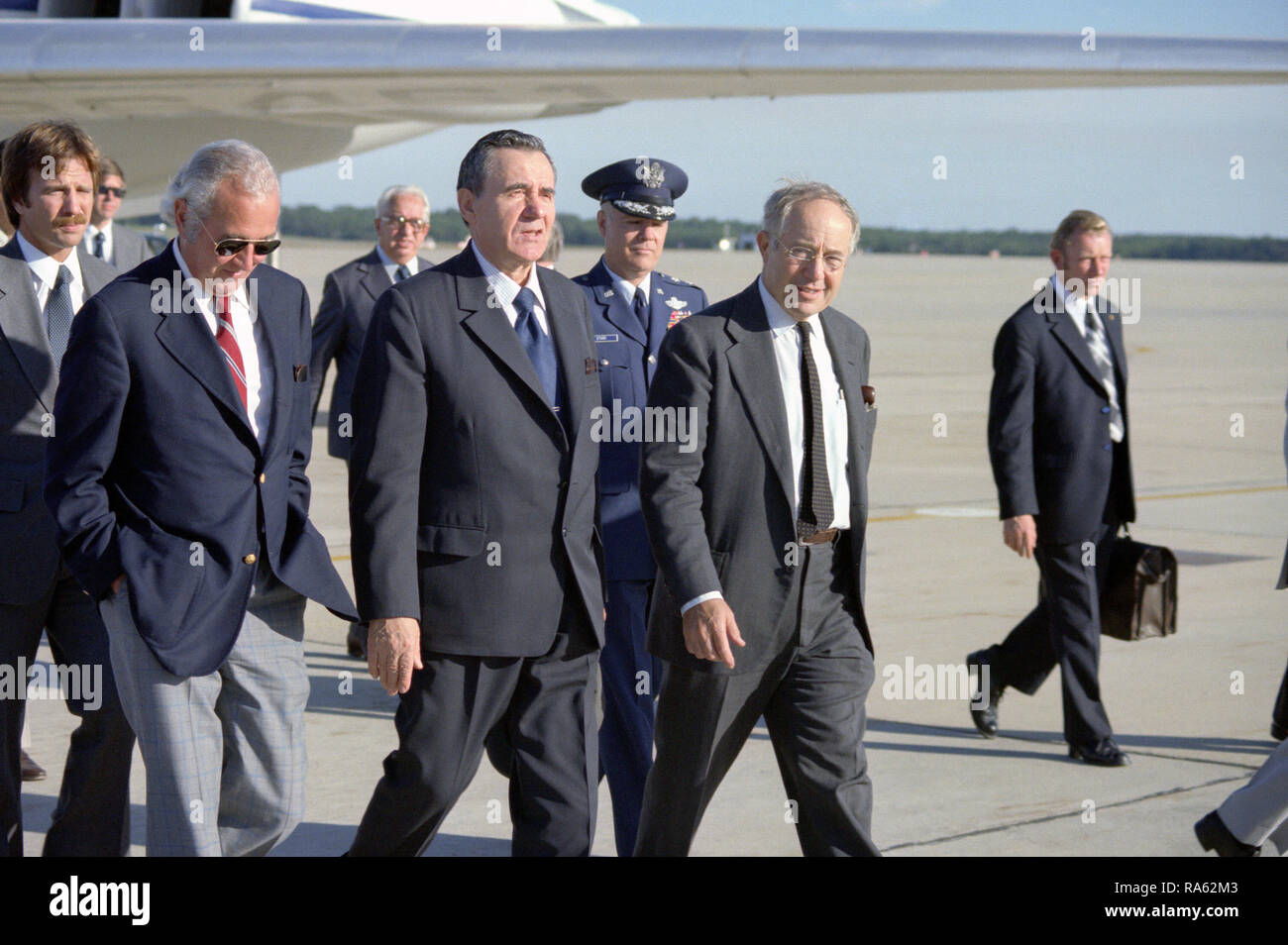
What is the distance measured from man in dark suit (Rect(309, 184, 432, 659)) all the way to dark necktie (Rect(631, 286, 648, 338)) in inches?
93.6

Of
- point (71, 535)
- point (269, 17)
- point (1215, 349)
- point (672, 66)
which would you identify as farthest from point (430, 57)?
point (1215, 349)

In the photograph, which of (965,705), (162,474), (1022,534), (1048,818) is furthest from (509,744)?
(965,705)

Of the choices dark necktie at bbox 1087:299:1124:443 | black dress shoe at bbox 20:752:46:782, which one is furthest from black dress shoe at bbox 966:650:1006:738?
black dress shoe at bbox 20:752:46:782

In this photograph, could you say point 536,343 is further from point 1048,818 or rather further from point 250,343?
point 1048,818

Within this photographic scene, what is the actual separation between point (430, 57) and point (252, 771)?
32.1ft

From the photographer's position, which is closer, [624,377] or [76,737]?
[76,737]

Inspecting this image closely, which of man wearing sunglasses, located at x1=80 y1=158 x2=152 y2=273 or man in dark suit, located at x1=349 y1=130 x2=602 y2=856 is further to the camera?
man wearing sunglasses, located at x1=80 y1=158 x2=152 y2=273

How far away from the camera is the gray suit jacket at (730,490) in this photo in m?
4.09

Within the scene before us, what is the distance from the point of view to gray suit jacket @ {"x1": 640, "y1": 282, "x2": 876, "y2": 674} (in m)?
4.09

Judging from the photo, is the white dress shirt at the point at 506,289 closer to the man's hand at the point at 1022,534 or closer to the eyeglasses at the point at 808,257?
the eyeglasses at the point at 808,257

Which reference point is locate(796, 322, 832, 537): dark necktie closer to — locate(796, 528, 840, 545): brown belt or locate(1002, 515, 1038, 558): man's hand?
locate(796, 528, 840, 545): brown belt

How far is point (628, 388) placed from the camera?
5633mm

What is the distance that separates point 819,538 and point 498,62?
934 centimetres

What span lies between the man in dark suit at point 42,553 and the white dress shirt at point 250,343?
814 millimetres
